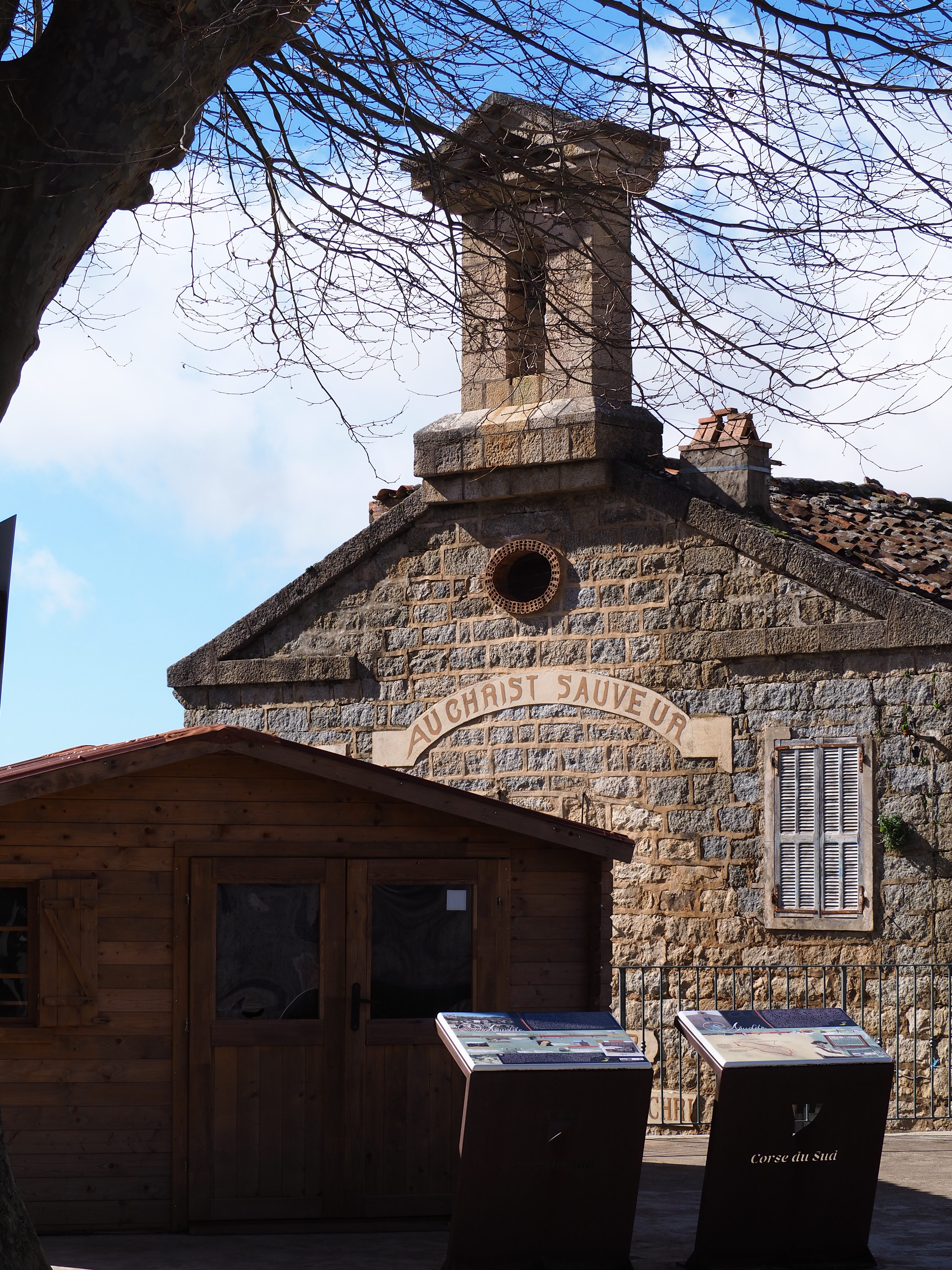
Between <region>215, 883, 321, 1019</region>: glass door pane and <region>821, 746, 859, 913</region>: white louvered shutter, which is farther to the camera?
<region>821, 746, 859, 913</region>: white louvered shutter

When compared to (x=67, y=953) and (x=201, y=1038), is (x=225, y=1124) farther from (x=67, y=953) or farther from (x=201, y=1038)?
(x=67, y=953)

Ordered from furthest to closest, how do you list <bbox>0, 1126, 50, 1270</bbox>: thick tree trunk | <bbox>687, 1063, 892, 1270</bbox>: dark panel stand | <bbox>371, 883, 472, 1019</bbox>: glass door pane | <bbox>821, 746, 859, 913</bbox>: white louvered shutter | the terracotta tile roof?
1. the terracotta tile roof
2. <bbox>821, 746, 859, 913</bbox>: white louvered shutter
3. <bbox>371, 883, 472, 1019</bbox>: glass door pane
4. <bbox>687, 1063, 892, 1270</bbox>: dark panel stand
5. <bbox>0, 1126, 50, 1270</bbox>: thick tree trunk

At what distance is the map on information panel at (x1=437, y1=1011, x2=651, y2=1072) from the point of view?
23.8ft

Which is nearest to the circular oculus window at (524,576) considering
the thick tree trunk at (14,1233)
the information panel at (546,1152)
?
the information panel at (546,1152)

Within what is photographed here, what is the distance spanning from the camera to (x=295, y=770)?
29.2 ft

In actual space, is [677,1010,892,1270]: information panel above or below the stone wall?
below

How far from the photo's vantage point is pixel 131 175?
6.57m

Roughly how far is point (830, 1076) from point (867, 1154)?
0.46 m

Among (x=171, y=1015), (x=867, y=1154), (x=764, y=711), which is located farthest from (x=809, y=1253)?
(x=764, y=711)

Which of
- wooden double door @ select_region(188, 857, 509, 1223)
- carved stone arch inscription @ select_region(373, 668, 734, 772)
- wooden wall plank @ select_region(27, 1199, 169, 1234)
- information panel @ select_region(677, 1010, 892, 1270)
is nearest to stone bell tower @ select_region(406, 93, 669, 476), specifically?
carved stone arch inscription @ select_region(373, 668, 734, 772)

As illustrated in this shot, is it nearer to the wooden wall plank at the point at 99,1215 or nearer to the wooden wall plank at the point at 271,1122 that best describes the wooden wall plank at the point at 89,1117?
the wooden wall plank at the point at 99,1215

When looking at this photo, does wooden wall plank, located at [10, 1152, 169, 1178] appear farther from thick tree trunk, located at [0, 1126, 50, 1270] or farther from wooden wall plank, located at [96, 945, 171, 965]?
thick tree trunk, located at [0, 1126, 50, 1270]

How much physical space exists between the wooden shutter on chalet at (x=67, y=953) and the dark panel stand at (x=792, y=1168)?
10.7 feet

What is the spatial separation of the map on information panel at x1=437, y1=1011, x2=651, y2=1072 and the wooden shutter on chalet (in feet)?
6.33
